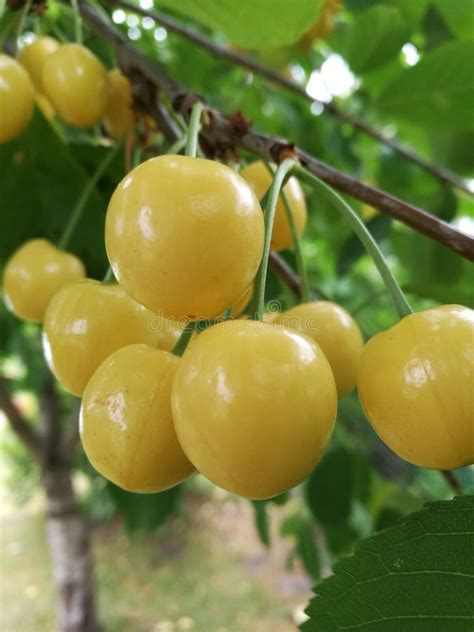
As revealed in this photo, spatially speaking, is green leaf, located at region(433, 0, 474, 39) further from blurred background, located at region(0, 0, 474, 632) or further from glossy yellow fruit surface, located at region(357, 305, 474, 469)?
glossy yellow fruit surface, located at region(357, 305, 474, 469)

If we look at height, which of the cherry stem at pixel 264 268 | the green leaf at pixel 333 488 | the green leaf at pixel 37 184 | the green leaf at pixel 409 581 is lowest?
the green leaf at pixel 333 488

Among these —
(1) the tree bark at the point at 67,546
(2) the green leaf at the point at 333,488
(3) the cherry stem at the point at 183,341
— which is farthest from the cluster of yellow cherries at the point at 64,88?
(1) the tree bark at the point at 67,546

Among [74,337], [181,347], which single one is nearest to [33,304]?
[74,337]

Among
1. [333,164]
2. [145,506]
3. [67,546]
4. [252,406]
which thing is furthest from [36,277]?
[67,546]

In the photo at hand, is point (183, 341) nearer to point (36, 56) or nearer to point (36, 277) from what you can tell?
point (36, 277)

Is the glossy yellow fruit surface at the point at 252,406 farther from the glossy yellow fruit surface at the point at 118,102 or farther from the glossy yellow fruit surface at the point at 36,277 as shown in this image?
the glossy yellow fruit surface at the point at 118,102

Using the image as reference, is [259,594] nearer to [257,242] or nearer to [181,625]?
[181,625]
